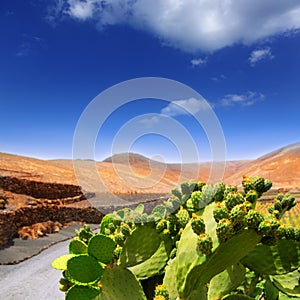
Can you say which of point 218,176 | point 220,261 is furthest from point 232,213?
point 218,176

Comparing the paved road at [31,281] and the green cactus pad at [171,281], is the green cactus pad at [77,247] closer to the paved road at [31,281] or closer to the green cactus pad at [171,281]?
the green cactus pad at [171,281]

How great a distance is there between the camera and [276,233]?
1.32 meters

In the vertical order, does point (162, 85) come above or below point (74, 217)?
above

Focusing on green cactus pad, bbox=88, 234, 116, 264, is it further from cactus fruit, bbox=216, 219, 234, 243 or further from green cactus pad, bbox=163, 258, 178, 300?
cactus fruit, bbox=216, 219, 234, 243

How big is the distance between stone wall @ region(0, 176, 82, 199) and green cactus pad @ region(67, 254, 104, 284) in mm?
17405

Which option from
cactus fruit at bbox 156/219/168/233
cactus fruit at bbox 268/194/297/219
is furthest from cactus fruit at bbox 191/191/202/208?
cactus fruit at bbox 268/194/297/219

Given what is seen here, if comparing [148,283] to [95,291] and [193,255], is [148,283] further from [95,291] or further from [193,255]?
[193,255]

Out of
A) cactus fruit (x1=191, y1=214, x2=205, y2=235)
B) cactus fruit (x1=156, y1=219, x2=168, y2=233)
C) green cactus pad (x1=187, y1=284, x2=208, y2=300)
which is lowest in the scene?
green cactus pad (x1=187, y1=284, x2=208, y2=300)

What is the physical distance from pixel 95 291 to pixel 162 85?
1.77 meters

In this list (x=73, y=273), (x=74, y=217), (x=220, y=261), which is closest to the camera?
(x=220, y=261)

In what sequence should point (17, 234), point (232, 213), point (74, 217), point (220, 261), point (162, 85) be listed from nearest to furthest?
1. point (232, 213)
2. point (220, 261)
3. point (162, 85)
4. point (17, 234)
5. point (74, 217)

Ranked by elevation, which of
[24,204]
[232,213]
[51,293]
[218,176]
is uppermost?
[218,176]

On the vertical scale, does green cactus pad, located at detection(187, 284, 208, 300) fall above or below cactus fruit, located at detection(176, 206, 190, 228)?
below

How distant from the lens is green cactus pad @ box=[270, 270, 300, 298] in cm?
181
